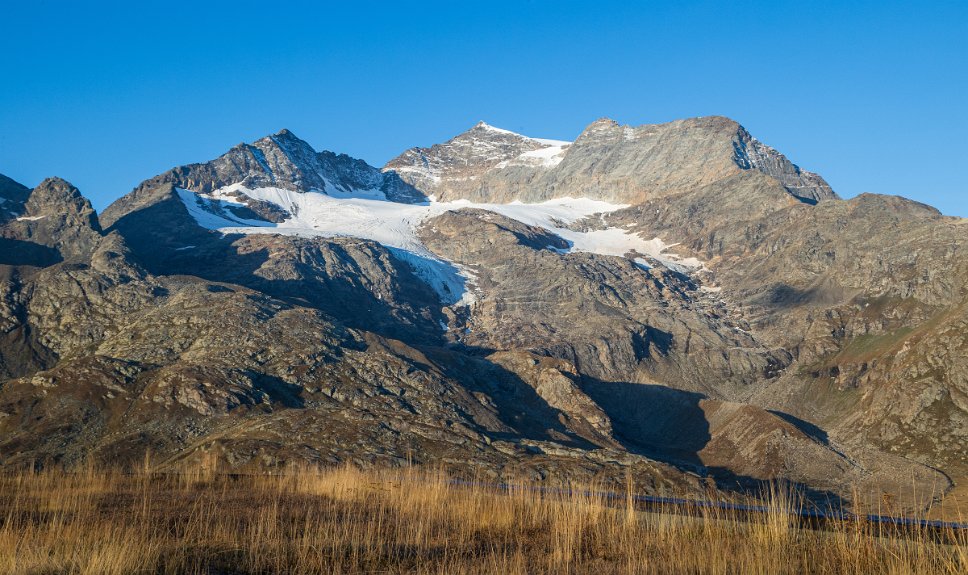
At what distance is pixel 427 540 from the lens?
12875 millimetres

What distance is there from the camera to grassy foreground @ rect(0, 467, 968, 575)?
1020 cm

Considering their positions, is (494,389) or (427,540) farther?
(494,389)

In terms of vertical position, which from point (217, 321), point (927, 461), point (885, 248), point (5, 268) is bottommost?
point (927, 461)

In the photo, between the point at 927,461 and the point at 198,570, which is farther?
the point at 927,461

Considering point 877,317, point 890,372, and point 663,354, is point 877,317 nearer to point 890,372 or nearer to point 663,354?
point 890,372

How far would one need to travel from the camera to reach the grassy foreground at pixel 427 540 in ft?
33.4

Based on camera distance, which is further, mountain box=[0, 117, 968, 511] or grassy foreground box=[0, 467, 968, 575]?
mountain box=[0, 117, 968, 511]

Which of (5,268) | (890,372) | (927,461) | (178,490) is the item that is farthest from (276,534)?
(5,268)

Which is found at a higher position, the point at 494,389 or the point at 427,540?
the point at 427,540

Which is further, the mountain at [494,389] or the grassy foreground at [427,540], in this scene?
the mountain at [494,389]

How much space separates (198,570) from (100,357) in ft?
319

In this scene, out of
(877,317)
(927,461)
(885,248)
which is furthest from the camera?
(885,248)

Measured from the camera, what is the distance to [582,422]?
128500 mm

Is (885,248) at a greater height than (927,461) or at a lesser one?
greater
